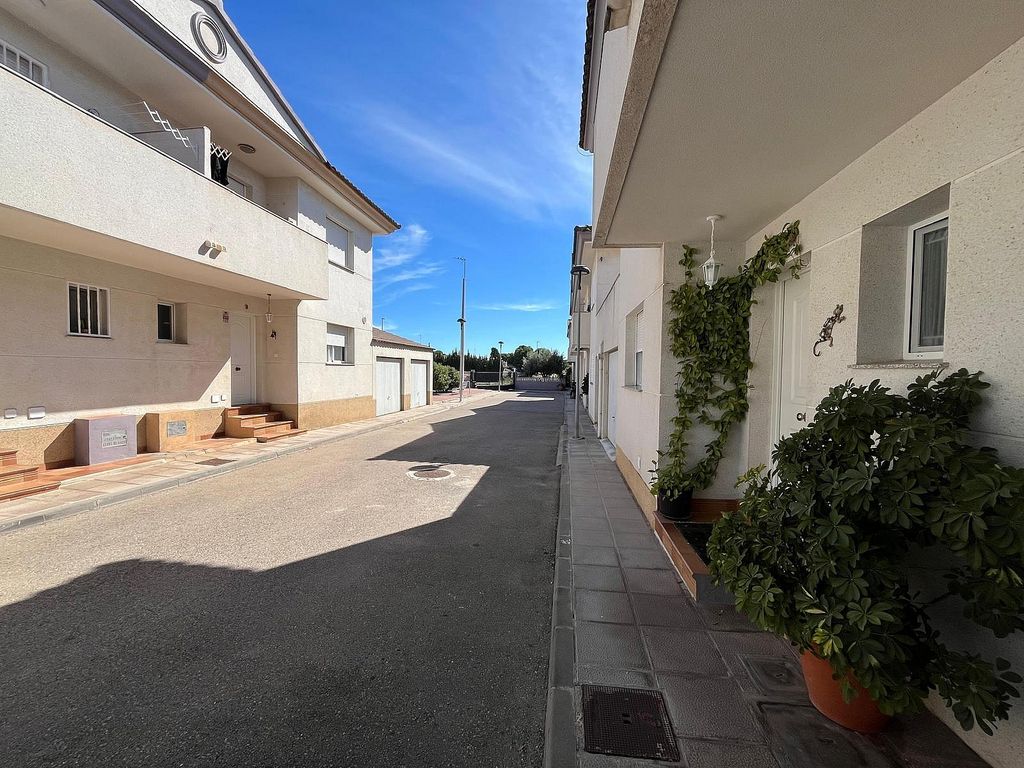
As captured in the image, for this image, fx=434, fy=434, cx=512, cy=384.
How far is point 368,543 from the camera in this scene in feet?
15.1

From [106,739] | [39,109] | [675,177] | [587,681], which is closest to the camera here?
[106,739]

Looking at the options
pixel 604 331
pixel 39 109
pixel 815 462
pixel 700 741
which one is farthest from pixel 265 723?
pixel 604 331

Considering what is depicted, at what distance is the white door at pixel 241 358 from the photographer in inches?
413

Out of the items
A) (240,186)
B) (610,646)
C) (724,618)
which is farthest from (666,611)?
(240,186)

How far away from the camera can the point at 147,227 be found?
6617 mm

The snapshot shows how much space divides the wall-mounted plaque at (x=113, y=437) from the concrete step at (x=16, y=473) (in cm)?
103

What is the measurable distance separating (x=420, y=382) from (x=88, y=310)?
13.9 m

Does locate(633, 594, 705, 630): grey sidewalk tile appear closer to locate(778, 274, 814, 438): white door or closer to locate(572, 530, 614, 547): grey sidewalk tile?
locate(572, 530, 614, 547): grey sidewalk tile

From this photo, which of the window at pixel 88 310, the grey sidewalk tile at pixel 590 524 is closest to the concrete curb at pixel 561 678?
the grey sidewalk tile at pixel 590 524

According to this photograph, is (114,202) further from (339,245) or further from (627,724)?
(627,724)

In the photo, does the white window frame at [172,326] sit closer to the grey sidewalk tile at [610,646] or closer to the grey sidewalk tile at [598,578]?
the grey sidewalk tile at [598,578]

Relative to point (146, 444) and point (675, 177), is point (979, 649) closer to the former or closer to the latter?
point (675, 177)

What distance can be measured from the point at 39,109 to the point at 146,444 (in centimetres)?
569

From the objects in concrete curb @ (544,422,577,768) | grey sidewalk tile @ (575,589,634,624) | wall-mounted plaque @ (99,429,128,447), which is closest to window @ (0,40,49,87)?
wall-mounted plaque @ (99,429,128,447)
